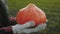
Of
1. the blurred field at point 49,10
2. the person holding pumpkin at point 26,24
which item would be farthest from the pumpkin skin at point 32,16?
the blurred field at point 49,10

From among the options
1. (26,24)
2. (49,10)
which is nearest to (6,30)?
(26,24)

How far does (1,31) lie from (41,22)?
0.20 metres

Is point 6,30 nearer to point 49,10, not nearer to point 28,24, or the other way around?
point 28,24

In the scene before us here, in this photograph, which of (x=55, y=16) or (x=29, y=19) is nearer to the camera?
(x=29, y=19)

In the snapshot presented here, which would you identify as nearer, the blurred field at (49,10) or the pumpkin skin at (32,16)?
the pumpkin skin at (32,16)

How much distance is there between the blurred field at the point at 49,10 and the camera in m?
2.27

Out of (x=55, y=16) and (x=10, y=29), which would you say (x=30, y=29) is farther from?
(x=55, y=16)

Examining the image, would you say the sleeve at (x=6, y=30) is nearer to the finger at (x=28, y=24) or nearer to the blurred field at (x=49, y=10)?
the finger at (x=28, y=24)

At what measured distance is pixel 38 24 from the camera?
0.92m

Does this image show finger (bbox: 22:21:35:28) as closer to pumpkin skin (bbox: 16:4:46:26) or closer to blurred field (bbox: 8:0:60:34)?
pumpkin skin (bbox: 16:4:46:26)

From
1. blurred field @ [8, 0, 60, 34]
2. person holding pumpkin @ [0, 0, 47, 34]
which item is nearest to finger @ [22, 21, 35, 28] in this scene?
person holding pumpkin @ [0, 0, 47, 34]

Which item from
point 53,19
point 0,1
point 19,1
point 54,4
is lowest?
point 0,1

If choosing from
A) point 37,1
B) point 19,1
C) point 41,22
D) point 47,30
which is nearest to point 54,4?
point 37,1

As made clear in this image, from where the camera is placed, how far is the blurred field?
2270 mm
